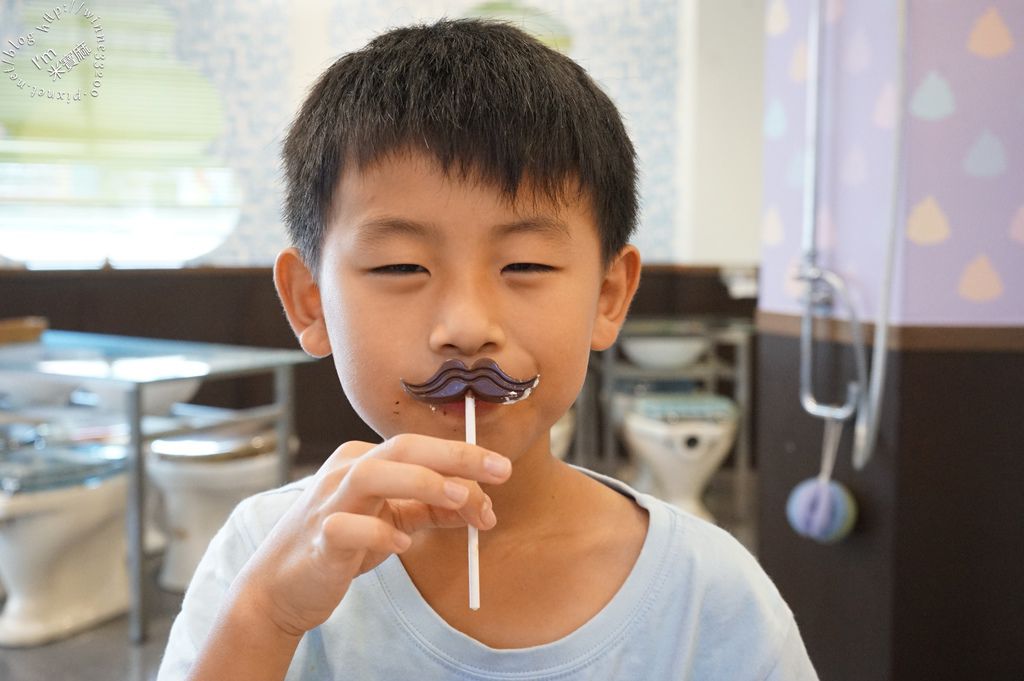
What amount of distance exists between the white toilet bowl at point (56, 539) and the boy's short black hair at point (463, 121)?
2.02 m

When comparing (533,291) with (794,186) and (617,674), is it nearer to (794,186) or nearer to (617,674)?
(617,674)

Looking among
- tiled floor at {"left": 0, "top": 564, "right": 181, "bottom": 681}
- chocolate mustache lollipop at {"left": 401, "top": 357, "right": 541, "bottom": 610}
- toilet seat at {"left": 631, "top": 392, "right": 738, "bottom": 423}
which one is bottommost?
tiled floor at {"left": 0, "top": 564, "right": 181, "bottom": 681}

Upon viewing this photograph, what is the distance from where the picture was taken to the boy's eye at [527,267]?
0.71m

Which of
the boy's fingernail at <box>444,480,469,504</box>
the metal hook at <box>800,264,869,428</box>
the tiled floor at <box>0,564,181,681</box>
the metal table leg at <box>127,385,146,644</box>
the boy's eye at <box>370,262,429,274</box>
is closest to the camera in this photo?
the boy's fingernail at <box>444,480,469,504</box>

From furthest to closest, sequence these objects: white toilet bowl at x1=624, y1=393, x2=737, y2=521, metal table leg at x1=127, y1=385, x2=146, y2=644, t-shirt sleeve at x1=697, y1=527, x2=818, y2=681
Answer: white toilet bowl at x1=624, y1=393, x2=737, y2=521
metal table leg at x1=127, y1=385, x2=146, y2=644
t-shirt sleeve at x1=697, y1=527, x2=818, y2=681

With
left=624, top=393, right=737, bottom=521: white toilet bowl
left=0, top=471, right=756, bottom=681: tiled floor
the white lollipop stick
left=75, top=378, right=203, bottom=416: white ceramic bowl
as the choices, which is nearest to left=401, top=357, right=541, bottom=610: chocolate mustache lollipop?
the white lollipop stick

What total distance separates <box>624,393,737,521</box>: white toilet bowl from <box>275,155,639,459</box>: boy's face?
109 inches

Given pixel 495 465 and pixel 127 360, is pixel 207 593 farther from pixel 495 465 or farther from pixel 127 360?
pixel 127 360

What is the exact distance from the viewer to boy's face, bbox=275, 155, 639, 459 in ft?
2.26

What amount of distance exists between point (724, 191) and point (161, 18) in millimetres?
3440

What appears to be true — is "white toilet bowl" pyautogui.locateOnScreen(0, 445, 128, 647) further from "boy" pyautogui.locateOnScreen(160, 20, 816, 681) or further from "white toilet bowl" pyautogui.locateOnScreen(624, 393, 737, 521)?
"boy" pyautogui.locateOnScreen(160, 20, 816, 681)

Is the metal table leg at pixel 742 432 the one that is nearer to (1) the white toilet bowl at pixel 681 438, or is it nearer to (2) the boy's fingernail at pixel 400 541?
(1) the white toilet bowl at pixel 681 438

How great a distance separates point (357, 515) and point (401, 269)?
0.61 feet

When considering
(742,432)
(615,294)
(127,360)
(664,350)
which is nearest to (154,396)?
(127,360)
